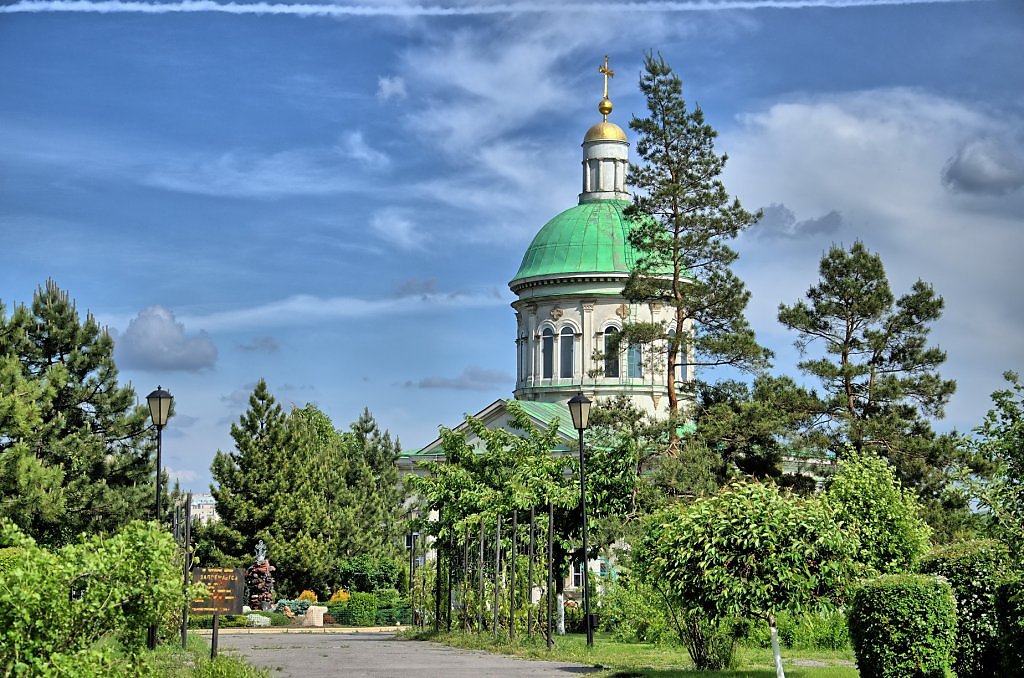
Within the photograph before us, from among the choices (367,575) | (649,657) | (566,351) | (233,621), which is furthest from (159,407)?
(566,351)

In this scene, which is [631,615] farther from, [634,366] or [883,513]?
[634,366]

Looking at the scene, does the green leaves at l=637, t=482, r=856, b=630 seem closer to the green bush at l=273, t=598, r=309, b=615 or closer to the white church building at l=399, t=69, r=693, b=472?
the green bush at l=273, t=598, r=309, b=615

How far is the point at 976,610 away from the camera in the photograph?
15500 millimetres

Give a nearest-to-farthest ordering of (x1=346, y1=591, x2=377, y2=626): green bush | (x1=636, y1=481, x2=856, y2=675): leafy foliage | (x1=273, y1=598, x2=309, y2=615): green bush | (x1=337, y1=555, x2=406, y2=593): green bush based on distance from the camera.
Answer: (x1=636, y1=481, x2=856, y2=675): leafy foliage
(x1=346, y1=591, x2=377, y2=626): green bush
(x1=273, y1=598, x2=309, y2=615): green bush
(x1=337, y1=555, x2=406, y2=593): green bush

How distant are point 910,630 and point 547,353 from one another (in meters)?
37.6

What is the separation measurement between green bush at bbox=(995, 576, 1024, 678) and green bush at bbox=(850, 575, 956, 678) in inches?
23.7

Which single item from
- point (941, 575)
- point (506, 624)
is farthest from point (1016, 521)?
point (506, 624)

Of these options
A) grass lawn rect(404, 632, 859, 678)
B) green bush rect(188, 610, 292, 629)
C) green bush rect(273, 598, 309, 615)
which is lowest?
grass lawn rect(404, 632, 859, 678)

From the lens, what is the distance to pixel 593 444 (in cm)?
3962

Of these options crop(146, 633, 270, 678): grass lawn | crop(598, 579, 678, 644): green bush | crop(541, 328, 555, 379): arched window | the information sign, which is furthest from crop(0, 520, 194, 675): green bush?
crop(541, 328, 555, 379): arched window

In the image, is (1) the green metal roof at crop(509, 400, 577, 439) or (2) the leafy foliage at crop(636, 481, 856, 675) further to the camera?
(1) the green metal roof at crop(509, 400, 577, 439)

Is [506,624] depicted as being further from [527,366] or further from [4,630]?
[527,366]

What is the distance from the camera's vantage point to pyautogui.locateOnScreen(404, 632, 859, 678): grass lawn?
62.4ft

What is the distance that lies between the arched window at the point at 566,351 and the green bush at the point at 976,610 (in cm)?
3556
